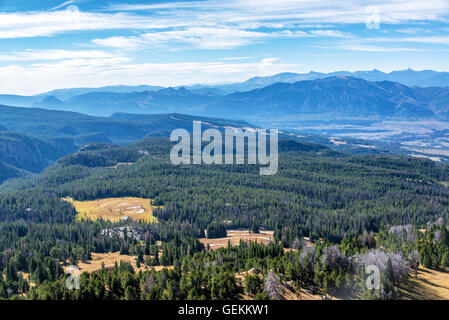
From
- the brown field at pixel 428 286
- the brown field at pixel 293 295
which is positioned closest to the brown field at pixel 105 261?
the brown field at pixel 293 295

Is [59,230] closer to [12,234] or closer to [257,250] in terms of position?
[12,234]

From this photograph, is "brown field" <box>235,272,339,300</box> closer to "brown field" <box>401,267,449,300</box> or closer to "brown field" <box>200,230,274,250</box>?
"brown field" <box>401,267,449,300</box>

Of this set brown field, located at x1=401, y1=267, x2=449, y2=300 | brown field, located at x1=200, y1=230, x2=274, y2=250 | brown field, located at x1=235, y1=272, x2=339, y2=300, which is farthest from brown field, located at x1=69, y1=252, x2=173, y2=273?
brown field, located at x1=401, y1=267, x2=449, y2=300

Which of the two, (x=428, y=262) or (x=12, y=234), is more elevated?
(x=428, y=262)

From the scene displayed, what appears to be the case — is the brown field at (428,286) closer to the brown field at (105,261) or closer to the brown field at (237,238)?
the brown field at (105,261)

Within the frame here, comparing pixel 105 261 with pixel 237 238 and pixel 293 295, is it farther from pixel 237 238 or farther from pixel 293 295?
pixel 293 295
